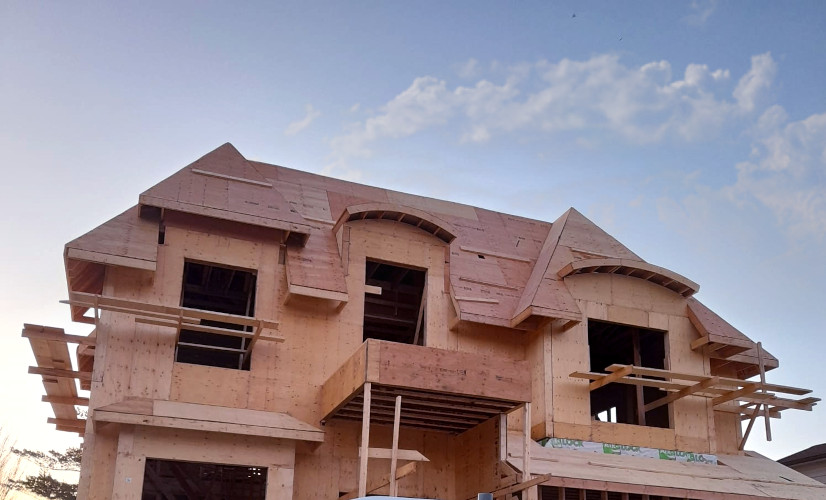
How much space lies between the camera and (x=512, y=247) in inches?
927

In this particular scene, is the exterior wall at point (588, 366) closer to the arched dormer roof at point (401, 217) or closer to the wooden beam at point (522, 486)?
the wooden beam at point (522, 486)

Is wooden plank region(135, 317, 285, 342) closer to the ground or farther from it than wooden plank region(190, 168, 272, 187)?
closer to the ground

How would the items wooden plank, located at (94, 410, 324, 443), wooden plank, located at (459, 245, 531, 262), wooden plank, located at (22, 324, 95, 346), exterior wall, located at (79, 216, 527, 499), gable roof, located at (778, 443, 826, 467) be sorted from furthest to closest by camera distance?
gable roof, located at (778, 443, 826, 467) < wooden plank, located at (459, 245, 531, 262) < wooden plank, located at (22, 324, 95, 346) < exterior wall, located at (79, 216, 527, 499) < wooden plank, located at (94, 410, 324, 443)

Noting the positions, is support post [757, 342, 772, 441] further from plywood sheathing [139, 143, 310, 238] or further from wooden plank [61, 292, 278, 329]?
wooden plank [61, 292, 278, 329]

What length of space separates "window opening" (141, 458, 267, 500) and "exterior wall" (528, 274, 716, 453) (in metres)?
7.89

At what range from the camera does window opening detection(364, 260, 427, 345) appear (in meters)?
23.7

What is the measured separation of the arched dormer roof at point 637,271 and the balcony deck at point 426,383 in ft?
14.9

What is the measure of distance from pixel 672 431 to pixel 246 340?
33.8 ft

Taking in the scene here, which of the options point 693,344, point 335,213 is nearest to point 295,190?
point 335,213

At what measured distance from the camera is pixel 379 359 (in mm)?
16484

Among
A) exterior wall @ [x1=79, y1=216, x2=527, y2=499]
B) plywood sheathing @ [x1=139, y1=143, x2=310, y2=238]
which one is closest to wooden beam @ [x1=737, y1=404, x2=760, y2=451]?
exterior wall @ [x1=79, y1=216, x2=527, y2=499]

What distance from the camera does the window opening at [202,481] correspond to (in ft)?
75.1

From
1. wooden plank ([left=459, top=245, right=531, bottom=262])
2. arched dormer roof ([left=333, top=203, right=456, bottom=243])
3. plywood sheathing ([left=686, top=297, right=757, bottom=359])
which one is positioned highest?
arched dormer roof ([left=333, top=203, right=456, bottom=243])

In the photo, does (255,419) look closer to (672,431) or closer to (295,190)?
(295,190)
